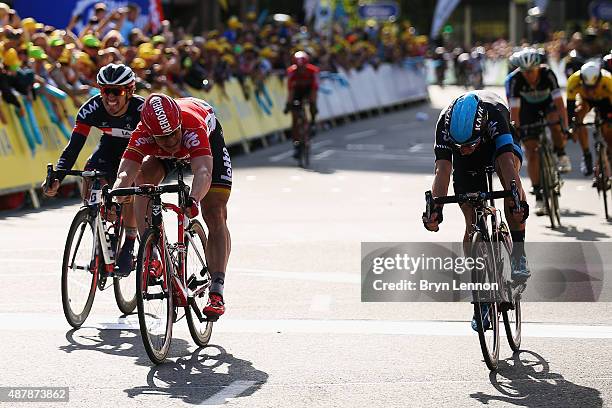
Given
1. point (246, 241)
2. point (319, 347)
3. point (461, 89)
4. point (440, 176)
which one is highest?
point (440, 176)

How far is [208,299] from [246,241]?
18.2 ft

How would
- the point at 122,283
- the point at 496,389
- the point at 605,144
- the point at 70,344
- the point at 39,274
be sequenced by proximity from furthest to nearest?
the point at 605,144
the point at 39,274
the point at 122,283
the point at 70,344
the point at 496,389

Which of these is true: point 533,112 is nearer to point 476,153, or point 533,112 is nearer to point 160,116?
point 476,153

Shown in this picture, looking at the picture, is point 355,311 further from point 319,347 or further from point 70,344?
point 70,344

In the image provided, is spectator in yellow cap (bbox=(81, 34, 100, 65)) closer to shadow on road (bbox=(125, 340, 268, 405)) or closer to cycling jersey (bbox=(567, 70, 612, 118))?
cycling jersey (bbox=(567, 70, 612, 118))

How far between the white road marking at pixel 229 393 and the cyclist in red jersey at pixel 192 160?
80cm

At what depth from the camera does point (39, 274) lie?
1200cm

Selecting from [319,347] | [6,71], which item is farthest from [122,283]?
[6,71]

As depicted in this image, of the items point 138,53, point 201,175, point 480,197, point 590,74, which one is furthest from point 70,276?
point 138,53

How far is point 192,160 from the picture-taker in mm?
8766

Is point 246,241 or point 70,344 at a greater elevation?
point 70,344

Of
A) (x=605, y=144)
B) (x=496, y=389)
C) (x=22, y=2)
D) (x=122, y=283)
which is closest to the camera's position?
(x=496, y=389)

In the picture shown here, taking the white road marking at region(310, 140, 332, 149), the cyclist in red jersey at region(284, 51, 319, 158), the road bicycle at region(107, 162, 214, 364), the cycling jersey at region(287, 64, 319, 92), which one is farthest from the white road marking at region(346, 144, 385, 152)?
the road bicycle at region(107, 162, 214, 364)

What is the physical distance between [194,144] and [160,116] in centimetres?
32
